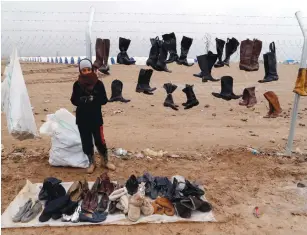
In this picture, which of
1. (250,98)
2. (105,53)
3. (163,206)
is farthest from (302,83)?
(105,53)

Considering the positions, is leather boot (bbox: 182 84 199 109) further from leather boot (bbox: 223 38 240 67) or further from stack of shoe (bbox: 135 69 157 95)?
leather boot (bbox: 223 38 240 67)

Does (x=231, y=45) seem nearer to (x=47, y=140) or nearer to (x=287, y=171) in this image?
(x=287, y=171)

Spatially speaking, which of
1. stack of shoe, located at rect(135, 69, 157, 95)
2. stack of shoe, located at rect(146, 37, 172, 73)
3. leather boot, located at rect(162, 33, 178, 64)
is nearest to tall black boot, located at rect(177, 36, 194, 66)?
leather boot, located at rect(162, 33, 178, 64)

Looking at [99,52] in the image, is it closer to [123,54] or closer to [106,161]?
[123,54]

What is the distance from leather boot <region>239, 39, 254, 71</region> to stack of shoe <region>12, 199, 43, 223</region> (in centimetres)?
353

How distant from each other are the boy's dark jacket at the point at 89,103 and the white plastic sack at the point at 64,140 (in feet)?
1.41

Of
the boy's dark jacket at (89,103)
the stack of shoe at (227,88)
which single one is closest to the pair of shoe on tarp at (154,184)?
the boy's dark jacket at (89,103)

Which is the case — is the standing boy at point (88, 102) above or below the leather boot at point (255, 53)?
below

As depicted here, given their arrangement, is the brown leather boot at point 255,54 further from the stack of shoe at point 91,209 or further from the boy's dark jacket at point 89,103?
the stack of shoe at point 91,209

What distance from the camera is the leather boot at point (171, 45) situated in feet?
16.9

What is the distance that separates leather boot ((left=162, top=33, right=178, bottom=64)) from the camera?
5136mm

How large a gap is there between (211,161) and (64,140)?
8.06 feet

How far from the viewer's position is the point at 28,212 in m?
3.89

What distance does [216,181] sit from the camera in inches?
195
